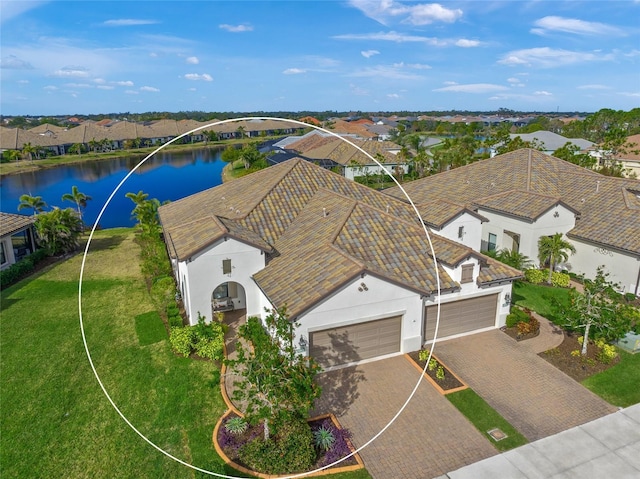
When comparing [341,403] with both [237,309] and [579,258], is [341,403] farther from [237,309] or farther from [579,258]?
[579,258]

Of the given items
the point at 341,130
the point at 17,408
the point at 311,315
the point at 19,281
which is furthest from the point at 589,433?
the point at 341,130

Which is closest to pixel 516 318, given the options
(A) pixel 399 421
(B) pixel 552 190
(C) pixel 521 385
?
(C) pixel 521 385

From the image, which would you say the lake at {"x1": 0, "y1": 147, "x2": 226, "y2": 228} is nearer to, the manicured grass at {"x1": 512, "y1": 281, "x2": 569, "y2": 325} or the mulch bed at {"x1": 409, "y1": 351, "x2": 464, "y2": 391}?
the manicured grass at {"x1": 512, "y1": 281, "x2": 569, "y2": 325}

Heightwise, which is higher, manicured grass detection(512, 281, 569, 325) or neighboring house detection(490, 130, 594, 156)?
neighboring house detection(490, 130, 594, 156)

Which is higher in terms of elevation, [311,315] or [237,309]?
[311,315]

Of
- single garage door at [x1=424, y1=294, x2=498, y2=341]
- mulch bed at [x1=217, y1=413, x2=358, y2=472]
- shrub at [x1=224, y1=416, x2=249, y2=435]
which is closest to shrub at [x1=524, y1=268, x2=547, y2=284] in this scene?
single garage door at [x1=424, y1=294, x2=498, y2=341]

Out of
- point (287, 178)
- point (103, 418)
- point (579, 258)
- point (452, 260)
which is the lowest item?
point (103, 418)

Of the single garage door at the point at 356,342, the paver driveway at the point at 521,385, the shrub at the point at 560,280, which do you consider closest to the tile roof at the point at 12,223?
the single garage door at the point at 356,342
